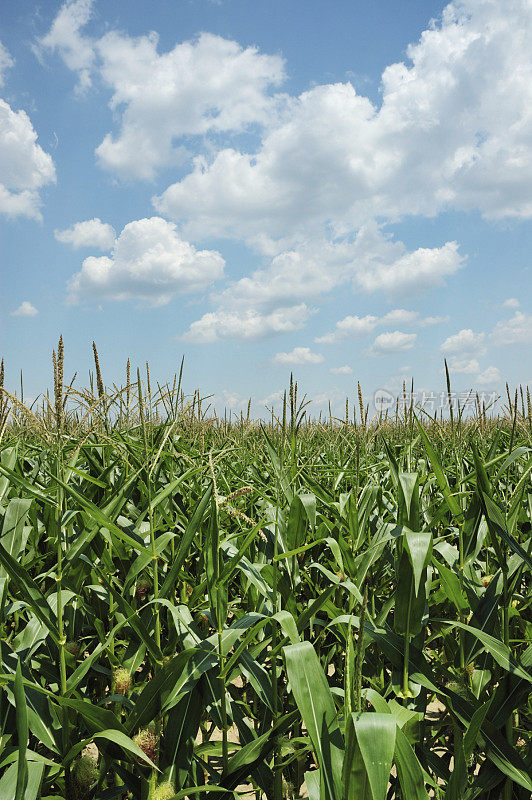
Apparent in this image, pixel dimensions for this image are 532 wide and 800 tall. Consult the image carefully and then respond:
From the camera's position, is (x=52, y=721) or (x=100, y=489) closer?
(x=52, y=721)

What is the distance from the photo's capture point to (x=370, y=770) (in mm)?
1109

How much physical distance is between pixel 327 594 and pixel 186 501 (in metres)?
1.87

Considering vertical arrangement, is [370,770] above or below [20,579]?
below

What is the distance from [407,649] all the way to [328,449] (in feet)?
14.2

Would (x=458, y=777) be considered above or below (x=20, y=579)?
below

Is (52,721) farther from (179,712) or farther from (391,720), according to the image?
(391,720)

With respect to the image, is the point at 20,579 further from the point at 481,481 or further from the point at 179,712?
the point at 481,481

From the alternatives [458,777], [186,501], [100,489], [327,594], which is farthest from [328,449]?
[458,777]

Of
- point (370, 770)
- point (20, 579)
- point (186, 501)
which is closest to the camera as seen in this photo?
point (370, 770)

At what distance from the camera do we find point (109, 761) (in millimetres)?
1748

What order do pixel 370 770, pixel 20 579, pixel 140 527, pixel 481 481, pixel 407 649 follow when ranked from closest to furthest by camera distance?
pixel 370 770 → pixel 20 579 → pixel 481 481 → pixel 407 649 → pixel 140 527

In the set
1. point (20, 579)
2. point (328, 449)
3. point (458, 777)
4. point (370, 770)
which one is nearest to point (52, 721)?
point (20, 579)

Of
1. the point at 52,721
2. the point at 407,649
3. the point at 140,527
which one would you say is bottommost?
the point at 52,721

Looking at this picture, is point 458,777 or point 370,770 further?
point 458,777
